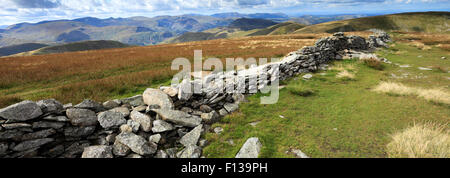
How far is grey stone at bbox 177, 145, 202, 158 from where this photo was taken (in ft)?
15.5

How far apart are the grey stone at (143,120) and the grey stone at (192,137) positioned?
3.71 feet

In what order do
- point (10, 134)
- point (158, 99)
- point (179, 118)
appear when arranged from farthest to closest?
point (158, 99), point (179, 118), point (10, 134)

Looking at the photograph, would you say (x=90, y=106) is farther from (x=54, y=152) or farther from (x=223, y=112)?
(x=223, y=112)

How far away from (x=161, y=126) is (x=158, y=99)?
1.78 metres

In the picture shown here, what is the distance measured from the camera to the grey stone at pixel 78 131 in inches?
199

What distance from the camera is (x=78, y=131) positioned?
5.18 metres

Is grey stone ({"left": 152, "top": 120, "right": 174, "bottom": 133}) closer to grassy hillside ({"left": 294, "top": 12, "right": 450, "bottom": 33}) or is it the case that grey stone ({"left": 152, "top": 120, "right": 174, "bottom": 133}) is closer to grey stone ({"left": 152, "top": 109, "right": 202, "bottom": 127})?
grey stone ({"left": 152, "top": 109, "right": 202, "bottom": 127})

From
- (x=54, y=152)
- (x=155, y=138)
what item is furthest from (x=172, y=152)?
(x=54, y=152)

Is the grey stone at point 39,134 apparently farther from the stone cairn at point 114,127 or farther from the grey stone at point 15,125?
the grey stone at point 15,125

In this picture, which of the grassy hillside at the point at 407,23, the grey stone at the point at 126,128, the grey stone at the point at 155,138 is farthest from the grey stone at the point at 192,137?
the grassy hillside at the point at 407,23

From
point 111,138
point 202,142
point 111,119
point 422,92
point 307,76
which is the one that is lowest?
point 202,142
